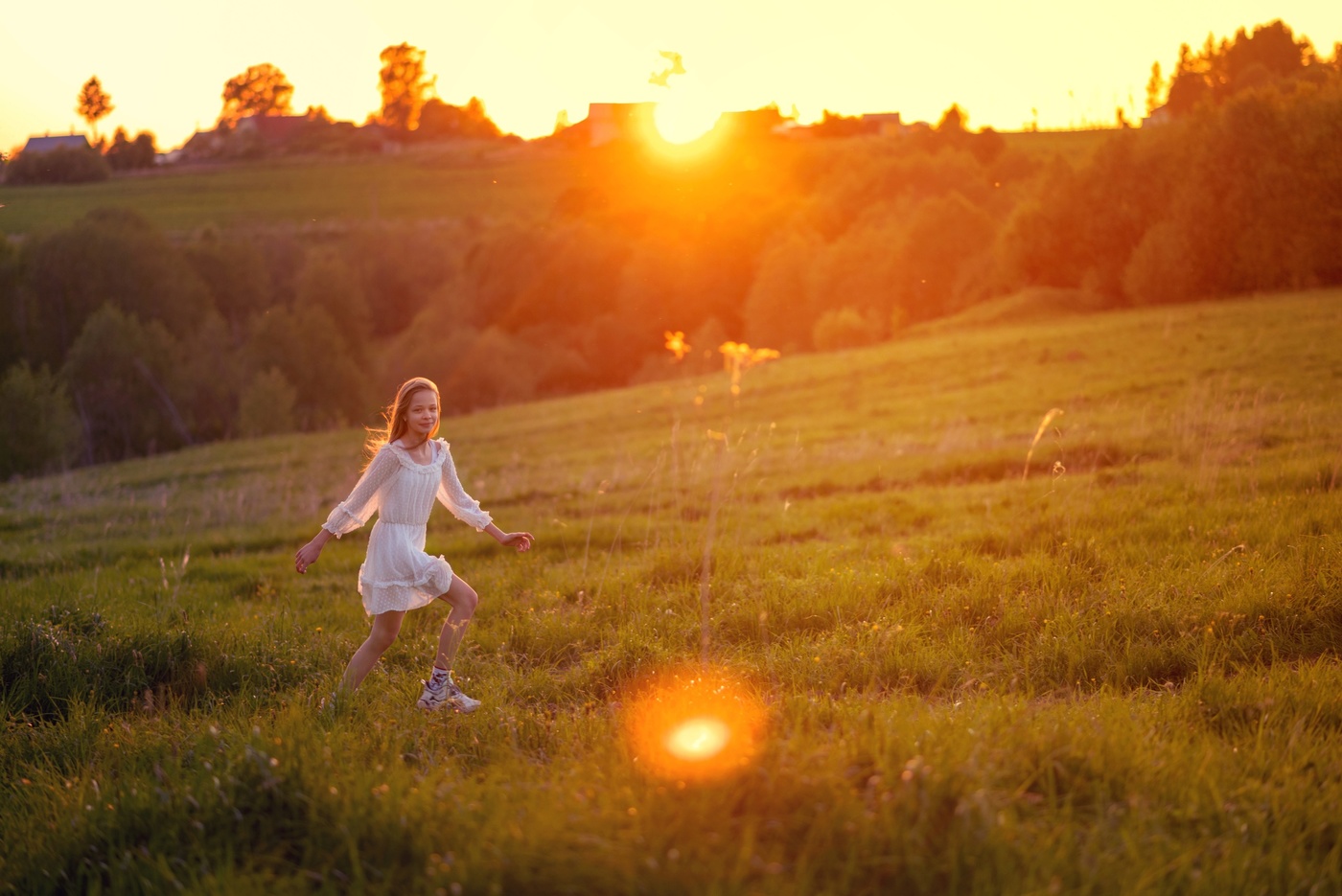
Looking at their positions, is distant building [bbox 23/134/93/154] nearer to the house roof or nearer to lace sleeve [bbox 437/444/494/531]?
the house roof

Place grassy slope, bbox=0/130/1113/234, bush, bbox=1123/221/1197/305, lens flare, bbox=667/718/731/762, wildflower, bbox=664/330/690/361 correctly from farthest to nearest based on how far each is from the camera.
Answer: grassy slope, bbox=0/130/1113/234, bush, bbox=1123/221/1197/305, wildflower, bbox=664/330/690/361, lens flare, bbox=667/718/731/762

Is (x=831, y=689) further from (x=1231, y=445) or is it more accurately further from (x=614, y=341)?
(x=614, y=341)

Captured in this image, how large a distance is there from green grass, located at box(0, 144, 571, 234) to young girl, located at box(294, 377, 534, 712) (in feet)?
259

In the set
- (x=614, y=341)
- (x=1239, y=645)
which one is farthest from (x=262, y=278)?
(x=1239, y=645)

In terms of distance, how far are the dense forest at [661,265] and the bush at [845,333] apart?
0.16 metres

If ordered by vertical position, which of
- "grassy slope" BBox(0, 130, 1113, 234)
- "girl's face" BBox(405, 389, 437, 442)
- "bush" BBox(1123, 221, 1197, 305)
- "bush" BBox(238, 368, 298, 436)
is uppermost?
"grassy slope" BBox(0, 130, 1113, 234)

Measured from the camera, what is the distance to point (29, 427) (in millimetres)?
40688

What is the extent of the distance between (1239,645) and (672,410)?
25450 millimetres

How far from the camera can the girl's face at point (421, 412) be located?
534 cm

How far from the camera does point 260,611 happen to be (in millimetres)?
7547

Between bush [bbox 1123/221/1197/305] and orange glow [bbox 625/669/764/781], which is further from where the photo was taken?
bush [bbox 1123/221/1197/305]

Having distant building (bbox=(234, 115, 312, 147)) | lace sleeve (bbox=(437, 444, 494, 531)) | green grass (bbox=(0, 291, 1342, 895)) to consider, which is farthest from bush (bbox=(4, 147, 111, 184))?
distant building (bbox=(234, 115, 312, 147))

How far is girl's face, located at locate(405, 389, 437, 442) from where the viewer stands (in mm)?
5340

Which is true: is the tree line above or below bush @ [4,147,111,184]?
above
